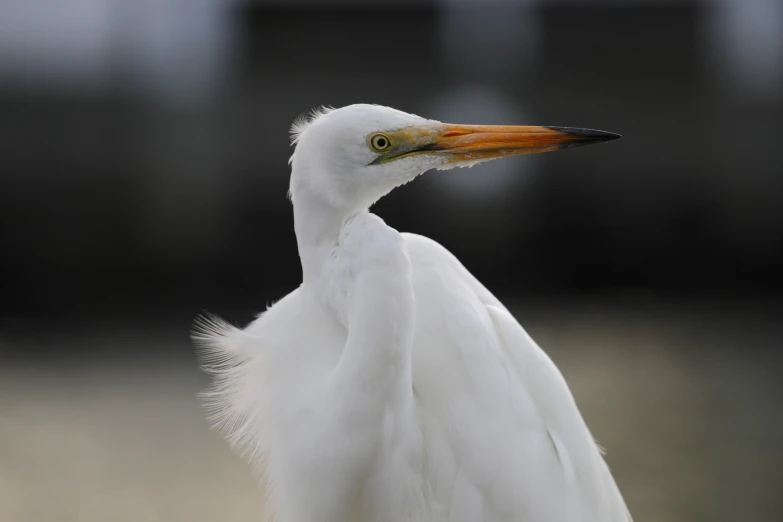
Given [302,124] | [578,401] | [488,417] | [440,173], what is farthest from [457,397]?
[440,173]

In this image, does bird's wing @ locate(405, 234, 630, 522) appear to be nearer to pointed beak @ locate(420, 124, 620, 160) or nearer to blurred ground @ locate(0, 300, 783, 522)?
pointed beak @ locate(420, 124, 620, 160)

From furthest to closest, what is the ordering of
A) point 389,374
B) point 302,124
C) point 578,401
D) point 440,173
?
point 440,173 → point 578,401 → point 302,124 → point 389,374

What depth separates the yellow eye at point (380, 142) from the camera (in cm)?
109

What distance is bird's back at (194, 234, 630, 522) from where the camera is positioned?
1.21 m

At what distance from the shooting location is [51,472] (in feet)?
9.46

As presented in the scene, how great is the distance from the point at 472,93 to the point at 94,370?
2.96 metres

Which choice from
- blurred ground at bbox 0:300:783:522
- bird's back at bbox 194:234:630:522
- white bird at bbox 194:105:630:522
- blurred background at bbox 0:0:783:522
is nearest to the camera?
white bird at bbox 194:105:630:522

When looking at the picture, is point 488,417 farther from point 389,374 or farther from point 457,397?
point 389,374

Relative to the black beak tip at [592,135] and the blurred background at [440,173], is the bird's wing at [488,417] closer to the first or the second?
the black beak tip at [592,135]

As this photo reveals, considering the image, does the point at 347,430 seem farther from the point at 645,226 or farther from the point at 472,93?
the point at 645,226

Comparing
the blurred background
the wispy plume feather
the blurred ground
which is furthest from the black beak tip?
the blurred background

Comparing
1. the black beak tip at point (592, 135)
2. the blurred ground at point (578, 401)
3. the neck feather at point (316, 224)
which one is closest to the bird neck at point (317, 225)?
the neck feather at point (316, 224)

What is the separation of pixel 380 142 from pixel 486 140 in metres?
0.16

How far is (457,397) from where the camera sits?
4.04ft
